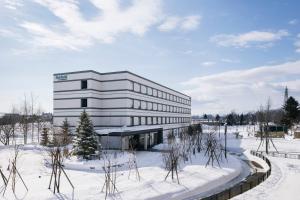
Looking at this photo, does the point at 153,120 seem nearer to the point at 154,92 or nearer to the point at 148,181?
the point at 154,92

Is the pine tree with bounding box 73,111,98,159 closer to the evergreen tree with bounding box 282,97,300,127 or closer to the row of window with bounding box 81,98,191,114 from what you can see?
the row of window with bounding box 81,98,191,114

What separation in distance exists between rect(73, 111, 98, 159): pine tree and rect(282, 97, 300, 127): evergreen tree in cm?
6350

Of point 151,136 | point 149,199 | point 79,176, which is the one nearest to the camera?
point 149,199

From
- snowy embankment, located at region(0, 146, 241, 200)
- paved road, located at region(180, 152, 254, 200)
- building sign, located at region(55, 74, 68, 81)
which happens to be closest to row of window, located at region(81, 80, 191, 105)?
building sign, located at region(55, 74, 68, 81)

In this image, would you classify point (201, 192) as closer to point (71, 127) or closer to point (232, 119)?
point (71, 127)

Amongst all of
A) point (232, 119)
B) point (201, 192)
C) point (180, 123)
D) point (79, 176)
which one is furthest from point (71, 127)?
point (232, 119)

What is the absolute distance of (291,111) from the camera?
78.2 metres

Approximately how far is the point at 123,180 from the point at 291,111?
228 feet

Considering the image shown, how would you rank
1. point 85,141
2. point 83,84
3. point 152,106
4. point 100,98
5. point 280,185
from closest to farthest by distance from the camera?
point 280,185 < point 85,141 < point 83,84 < point 100,98 < point 152,106

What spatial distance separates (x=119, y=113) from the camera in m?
51.6

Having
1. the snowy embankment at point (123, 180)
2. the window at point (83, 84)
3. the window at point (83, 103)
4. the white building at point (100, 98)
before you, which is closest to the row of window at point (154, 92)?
the white building at point (100, 98)

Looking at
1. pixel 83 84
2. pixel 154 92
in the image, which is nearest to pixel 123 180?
pixel 83 84

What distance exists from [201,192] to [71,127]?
115 ft

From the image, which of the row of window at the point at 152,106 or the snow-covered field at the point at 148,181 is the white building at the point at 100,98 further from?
the snow-covered field at the point at 148,181
